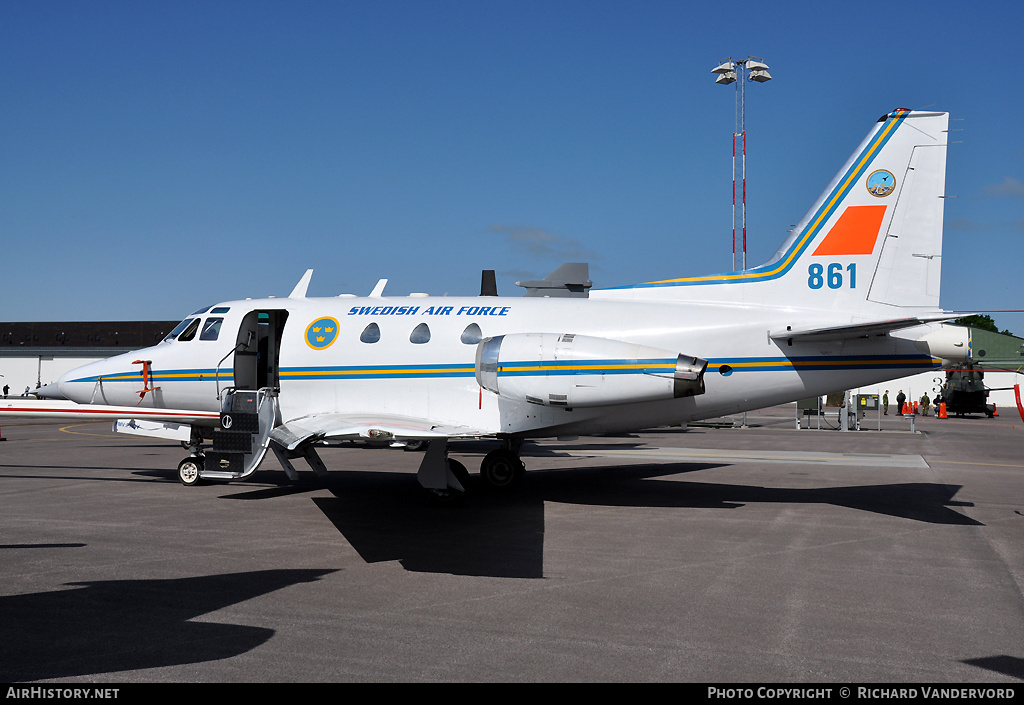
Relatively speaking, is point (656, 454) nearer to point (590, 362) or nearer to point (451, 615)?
point (590, 362)

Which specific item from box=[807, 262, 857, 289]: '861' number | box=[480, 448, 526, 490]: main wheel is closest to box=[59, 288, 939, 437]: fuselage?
box=[807, 262, 857, 289]: '861' number

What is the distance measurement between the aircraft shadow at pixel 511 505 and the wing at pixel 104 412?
9.82ft

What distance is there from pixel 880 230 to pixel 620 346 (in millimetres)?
4830

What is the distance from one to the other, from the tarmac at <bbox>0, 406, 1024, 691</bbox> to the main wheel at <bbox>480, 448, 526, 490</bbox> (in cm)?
32

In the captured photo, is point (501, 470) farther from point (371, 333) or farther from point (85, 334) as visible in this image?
point (85, 334)

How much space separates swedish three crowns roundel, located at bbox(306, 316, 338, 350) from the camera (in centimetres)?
1362

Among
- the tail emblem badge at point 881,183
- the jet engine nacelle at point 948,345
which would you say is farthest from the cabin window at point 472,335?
the jet engine nacelle at point 948,345

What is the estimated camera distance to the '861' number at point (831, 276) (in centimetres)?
1237

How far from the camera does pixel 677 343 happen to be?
12297 mm

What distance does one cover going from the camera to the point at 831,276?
12469mm

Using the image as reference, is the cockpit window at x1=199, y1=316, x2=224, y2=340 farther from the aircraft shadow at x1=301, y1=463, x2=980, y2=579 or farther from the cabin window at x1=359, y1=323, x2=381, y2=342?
the aircraft shadow at x1=301, y1=463, x2=980, y2=579

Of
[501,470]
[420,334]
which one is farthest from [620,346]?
[501,470]

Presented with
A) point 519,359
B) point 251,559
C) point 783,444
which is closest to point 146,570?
point 251,559

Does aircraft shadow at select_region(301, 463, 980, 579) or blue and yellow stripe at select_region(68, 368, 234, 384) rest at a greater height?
blue and yellow stripe at select_region(68, 368, 234, 384)
